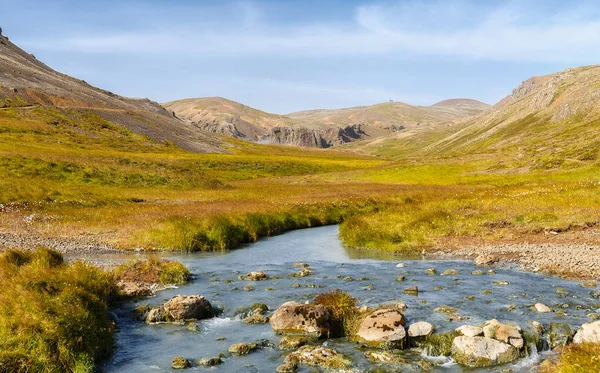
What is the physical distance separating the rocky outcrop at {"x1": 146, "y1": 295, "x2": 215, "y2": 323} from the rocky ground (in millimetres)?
19217

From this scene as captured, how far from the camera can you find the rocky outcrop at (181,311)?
18.8 metres

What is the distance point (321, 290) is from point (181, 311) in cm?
727

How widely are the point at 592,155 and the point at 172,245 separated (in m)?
86.2

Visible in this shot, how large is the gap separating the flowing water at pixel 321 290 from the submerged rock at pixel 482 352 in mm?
371

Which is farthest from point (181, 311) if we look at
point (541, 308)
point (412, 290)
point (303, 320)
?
point (541, 308)

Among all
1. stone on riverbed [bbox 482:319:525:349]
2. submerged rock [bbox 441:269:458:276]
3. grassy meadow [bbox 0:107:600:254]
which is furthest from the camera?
grassy meadow [bbox 0:107:600:254]

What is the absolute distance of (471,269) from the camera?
27656 mm

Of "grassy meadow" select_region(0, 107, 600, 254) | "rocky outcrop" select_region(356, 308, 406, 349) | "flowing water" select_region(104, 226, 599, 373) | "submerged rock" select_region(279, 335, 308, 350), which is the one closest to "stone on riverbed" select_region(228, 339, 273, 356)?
"flowing water" select_region(104, 226, 599, 373)

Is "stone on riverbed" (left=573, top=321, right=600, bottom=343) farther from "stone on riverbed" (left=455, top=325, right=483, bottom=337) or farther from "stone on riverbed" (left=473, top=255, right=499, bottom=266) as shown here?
"stone on riverbed" (left=473, top=255, right=499, bottom=266)

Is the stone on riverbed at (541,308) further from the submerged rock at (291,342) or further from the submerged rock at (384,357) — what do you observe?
the submerged rock at (291,342)

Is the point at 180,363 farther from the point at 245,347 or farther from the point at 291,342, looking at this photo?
the point at 291,342

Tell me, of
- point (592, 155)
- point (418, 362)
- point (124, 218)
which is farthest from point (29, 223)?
point (592, 155)

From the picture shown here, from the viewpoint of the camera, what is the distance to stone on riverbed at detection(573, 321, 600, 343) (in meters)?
14.6

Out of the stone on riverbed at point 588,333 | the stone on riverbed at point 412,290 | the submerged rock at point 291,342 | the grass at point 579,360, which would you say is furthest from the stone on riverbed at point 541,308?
the submerged rock at point 291,342
